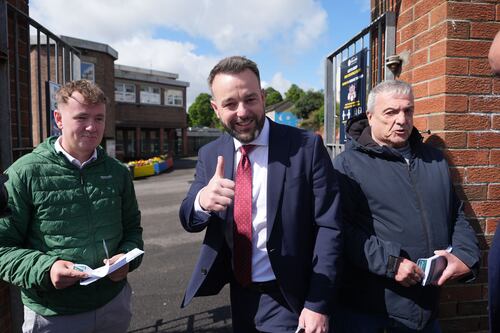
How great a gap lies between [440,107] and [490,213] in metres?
0.80

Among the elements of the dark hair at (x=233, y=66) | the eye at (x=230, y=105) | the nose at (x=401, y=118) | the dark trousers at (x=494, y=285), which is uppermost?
the dark hair at (x=233, y=66)

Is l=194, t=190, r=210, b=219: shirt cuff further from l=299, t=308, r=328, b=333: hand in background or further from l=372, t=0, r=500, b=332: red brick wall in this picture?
l=372, t=0, r=500, b=332: red brick wall

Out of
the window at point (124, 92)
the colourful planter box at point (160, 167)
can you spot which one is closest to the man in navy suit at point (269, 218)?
the colourful planter box at point (160, 167)

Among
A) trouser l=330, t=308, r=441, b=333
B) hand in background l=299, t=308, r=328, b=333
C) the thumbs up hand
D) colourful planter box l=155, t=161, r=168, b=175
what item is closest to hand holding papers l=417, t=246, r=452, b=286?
trouser l=330, t=308, r=441, b=333

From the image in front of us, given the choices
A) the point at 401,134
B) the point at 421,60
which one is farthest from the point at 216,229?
the point at 421,60

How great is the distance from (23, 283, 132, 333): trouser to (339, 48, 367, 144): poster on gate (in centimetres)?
240

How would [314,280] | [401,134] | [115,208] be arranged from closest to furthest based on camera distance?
1. [314,280]
2. [401,134]
3. [115,208]

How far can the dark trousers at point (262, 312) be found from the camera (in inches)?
72.0

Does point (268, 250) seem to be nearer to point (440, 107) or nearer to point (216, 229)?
point (216, 229)

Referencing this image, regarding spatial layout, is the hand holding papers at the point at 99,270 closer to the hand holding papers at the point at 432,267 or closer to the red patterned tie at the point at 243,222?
the red patterned tie at the point at 243,222

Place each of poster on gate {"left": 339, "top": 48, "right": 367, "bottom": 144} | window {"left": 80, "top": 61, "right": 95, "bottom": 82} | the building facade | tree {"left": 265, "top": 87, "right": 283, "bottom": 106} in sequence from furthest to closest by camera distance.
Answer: tree {"left": 265, "top": 87, "right": 283, "bottom": 106} → the building facade → window {"left": 80, "top": 61, "right": 95, "bottom": 82} → poster on gate {"left": 339, "top": 48, "right": 367, "bottom": 144}

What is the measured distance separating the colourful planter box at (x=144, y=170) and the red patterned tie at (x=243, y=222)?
1760 cm

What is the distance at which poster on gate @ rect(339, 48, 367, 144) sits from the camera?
3133 mm

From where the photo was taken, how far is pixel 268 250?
175cm
